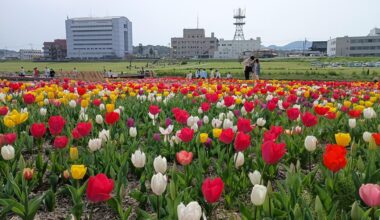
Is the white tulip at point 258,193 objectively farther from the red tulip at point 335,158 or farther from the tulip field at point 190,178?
the red tulip at point 335,158

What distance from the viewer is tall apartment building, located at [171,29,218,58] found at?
178 metres

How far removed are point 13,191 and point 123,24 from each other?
7647 inches

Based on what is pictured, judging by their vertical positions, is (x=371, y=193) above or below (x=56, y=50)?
below

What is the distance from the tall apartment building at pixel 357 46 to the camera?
5012 inches

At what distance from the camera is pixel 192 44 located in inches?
7023

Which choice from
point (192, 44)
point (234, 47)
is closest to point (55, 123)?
point (234, 47)

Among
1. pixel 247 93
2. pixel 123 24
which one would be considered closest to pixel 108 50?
pixel 123 24

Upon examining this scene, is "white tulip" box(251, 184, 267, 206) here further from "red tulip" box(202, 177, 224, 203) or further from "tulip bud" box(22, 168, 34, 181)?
"tulip bud" box(22, 168, 34, 181)

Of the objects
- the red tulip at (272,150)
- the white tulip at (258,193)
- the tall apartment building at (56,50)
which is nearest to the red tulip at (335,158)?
the red tulip at (272,150)

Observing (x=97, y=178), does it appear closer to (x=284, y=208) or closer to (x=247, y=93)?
(x=284, y=208)

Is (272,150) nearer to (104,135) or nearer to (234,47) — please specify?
(104,135)

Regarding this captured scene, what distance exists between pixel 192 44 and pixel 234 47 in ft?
73.6

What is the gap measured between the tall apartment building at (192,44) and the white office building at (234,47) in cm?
1019

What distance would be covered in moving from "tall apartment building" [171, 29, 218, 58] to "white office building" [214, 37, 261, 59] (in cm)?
1019
